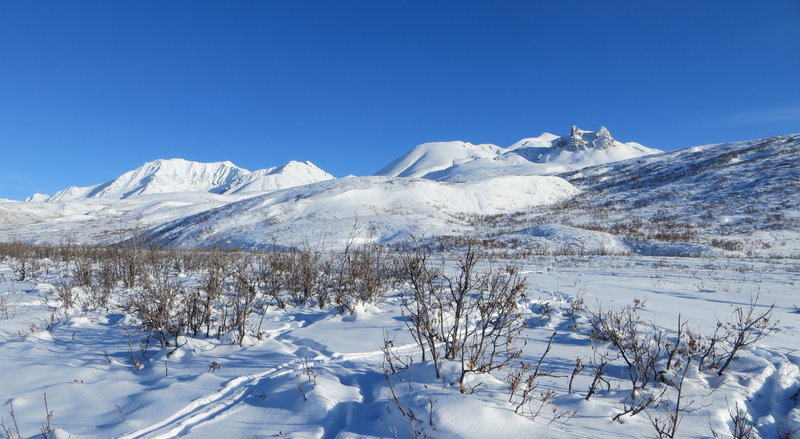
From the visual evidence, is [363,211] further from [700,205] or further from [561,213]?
[700,205]

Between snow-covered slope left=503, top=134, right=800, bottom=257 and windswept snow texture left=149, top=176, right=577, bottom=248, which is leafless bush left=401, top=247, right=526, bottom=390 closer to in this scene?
windswept snow texture left=149, top=176, right=577, bottom=248

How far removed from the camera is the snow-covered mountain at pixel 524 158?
301 ft

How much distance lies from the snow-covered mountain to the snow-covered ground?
75.6 metres

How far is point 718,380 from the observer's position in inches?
137

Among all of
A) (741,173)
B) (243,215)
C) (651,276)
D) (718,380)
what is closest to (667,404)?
(718,380)

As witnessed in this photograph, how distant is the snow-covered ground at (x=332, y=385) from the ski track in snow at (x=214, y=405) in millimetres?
12

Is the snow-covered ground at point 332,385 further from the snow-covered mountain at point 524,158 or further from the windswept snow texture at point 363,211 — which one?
the snow-covered mountain at point 524,158

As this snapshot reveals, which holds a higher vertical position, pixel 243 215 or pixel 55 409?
pixel 243 215

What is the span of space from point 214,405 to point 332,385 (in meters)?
0.91

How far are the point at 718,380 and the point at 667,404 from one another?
93 cm

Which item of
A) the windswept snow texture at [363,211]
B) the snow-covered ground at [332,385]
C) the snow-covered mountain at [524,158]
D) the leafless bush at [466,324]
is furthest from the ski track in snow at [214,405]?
the snow-covered mountain at [524,158]

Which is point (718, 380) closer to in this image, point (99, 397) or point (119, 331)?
point (99, 397)

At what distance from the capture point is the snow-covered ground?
2.69 metres

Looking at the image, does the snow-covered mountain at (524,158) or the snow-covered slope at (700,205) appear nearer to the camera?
the snow-covered slope at (700,205)
